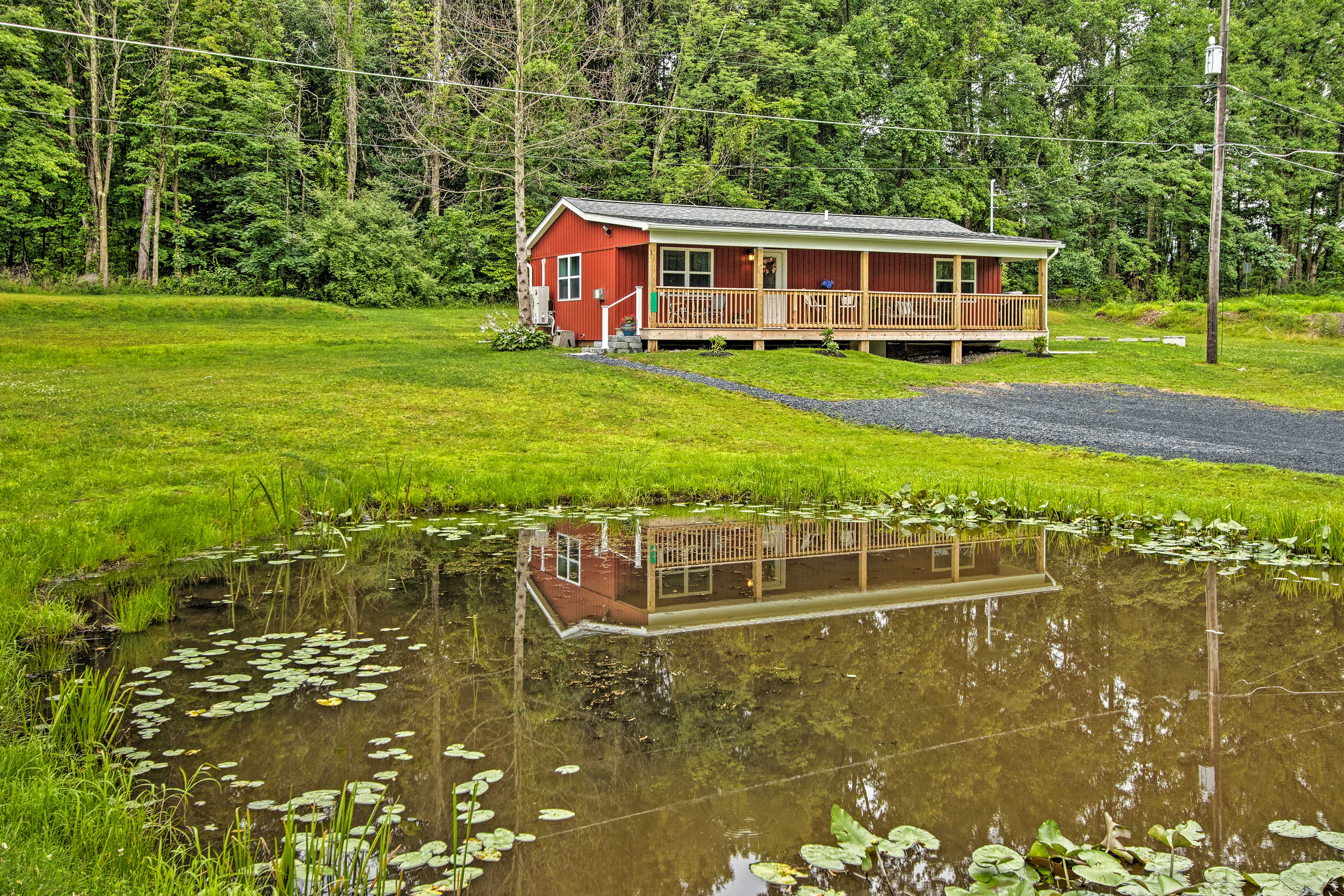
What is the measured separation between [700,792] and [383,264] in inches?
1255

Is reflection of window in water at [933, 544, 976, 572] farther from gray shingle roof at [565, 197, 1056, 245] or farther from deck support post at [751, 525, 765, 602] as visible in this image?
gray shingle roof at [565, 197, 1056, 245]

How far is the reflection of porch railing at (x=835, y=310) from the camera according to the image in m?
22.0

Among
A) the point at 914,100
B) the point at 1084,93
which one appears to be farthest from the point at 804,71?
the point at 1084,93

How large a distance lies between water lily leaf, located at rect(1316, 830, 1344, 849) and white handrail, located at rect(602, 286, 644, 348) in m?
19.2

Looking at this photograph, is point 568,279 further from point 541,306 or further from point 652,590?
point 652,590

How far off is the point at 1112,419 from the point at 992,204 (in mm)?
23426

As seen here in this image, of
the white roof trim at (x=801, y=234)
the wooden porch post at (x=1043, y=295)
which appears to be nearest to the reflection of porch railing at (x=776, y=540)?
the white roof trim at (x=801, y=234)

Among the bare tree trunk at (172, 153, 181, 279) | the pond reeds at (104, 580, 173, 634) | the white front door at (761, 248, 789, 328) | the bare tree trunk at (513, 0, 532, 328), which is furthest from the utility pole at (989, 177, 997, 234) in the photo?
the pond reeds at (104, 580, 173, 634)

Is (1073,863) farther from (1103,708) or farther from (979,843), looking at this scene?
(1103,708)

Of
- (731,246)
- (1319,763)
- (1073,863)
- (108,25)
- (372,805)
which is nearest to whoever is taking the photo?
(1073,863)

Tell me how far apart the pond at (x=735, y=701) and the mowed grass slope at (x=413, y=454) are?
922mm

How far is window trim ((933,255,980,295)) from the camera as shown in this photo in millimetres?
26781

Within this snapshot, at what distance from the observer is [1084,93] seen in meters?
48.7

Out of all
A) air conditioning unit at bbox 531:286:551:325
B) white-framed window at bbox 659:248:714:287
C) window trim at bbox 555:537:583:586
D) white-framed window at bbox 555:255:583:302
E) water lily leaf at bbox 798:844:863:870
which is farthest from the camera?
air conditioning unit at bbox 531:286:551:325
